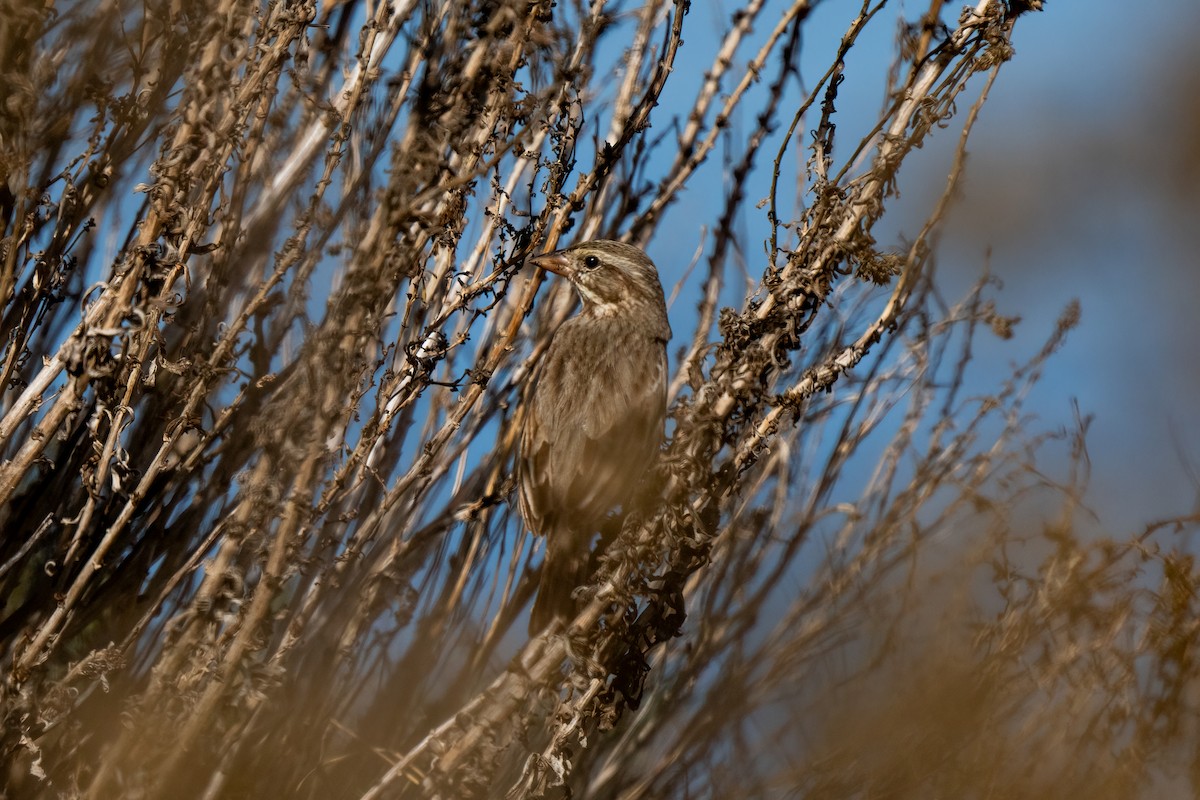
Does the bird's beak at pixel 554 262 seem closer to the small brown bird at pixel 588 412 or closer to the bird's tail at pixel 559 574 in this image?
the small brown bird at pixel 588 412

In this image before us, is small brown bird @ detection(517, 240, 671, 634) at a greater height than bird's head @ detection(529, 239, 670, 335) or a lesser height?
lesser

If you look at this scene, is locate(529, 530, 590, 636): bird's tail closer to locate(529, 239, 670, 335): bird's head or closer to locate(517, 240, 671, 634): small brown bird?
locate(517, 240, 671, 634): small brown bird

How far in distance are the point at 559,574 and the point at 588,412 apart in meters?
0.69

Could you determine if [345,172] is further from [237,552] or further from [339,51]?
[237,552]

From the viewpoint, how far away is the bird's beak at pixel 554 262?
353cm


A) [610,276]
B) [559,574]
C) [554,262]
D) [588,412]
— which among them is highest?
[610,276]

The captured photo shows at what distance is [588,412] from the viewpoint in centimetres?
415

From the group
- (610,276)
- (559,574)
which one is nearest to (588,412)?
(610,276)

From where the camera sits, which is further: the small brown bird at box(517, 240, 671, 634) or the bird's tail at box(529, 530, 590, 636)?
the small brown bird at box(517, 240, 671, 634)

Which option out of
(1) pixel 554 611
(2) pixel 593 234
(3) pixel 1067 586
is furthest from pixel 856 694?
(2) pixel 593 234

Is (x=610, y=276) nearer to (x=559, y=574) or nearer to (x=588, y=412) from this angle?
(x=588, y=412)

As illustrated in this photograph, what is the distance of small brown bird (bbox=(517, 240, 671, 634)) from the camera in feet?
12.5

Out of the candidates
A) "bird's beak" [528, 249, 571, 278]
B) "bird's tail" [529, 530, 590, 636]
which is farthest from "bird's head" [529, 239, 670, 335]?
"bird's tail" [529, 530, 590, 636]

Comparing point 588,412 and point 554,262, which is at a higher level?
point 554,262
